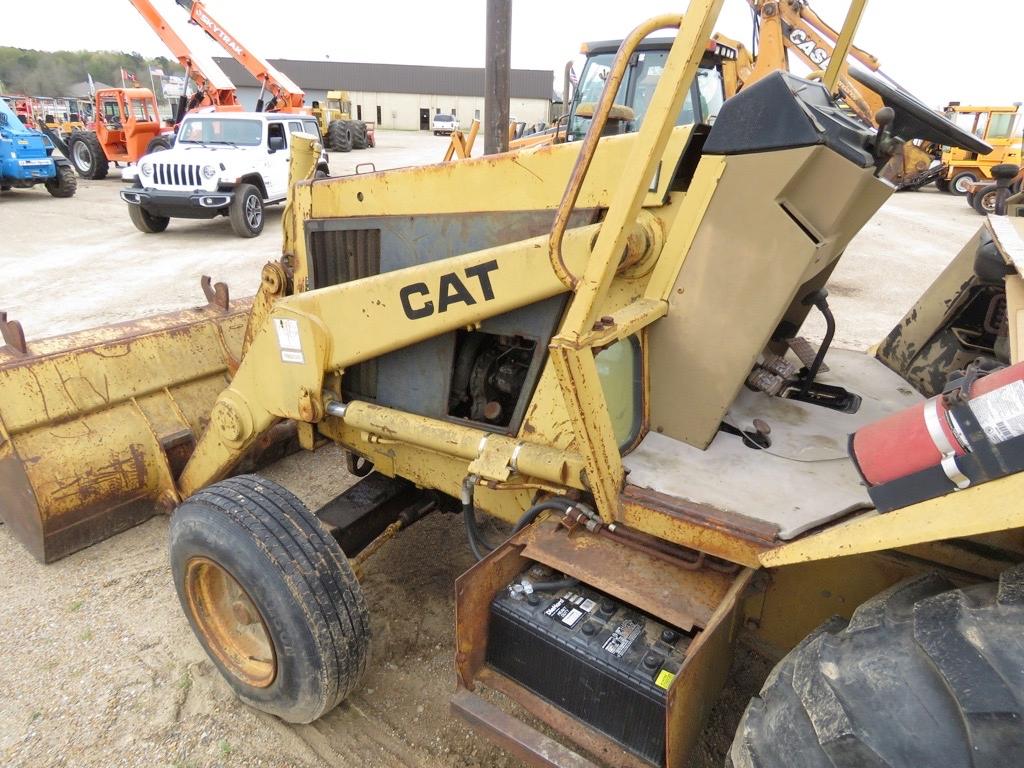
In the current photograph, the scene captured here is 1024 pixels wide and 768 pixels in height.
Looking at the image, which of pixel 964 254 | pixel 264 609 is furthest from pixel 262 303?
pixel 964 254

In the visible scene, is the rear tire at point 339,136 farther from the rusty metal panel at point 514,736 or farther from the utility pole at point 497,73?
the rusty metal panel at point 514,736

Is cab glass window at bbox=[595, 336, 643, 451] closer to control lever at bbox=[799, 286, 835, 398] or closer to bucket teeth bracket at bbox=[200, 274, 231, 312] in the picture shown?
control lever at bbox=[799, 286, 835, 398]

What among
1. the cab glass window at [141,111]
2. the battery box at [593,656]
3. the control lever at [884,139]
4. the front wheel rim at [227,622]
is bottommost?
the front wheel rim at [227,622]

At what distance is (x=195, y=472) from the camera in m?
3.05

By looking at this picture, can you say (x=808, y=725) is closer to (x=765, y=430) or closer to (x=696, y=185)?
(x=765, y=430)

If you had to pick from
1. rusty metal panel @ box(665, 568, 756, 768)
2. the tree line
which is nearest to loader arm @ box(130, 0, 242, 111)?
rusty metal panel @ box(665, 568, 756, 768)

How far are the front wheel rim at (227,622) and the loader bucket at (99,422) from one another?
3.16 feet

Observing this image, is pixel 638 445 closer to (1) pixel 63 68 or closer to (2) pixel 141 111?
(2) pixel 141 111

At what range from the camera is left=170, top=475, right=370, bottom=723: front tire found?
6.72 feet

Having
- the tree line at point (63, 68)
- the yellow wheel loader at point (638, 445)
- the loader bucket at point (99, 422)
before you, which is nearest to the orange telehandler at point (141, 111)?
the loader bucket at point (99, 422)

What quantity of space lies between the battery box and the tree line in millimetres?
→ 60251

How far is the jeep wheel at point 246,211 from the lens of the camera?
10.2 m

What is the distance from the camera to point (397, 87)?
51.2 meters

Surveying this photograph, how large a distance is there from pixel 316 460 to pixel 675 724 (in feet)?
10.0
